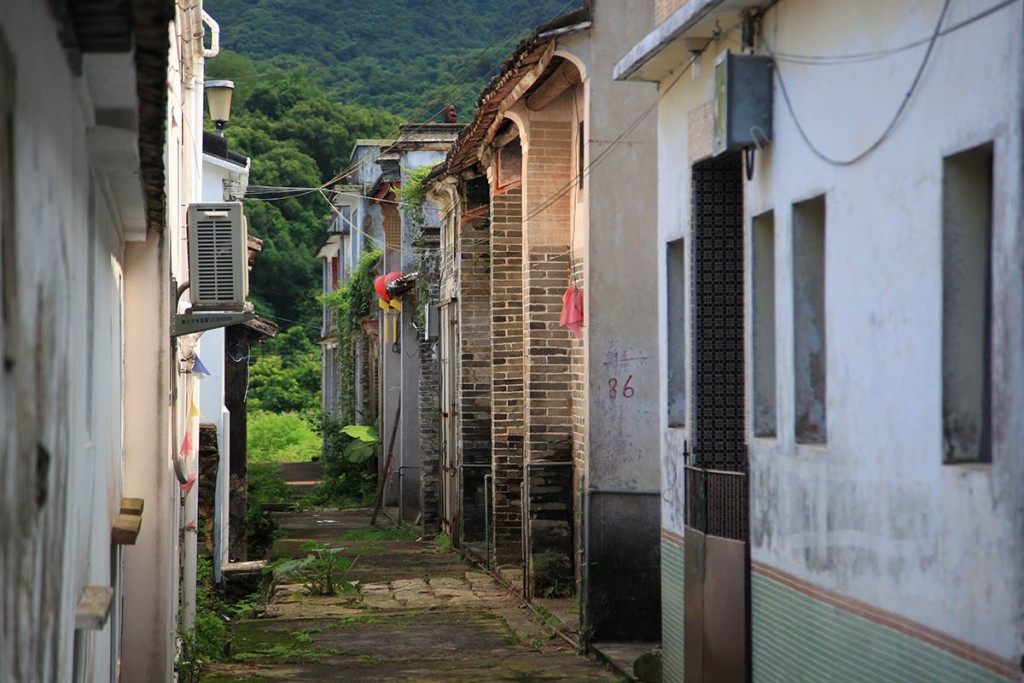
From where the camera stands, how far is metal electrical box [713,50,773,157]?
24.4 ft

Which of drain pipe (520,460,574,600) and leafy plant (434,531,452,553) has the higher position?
drain pipe (520,460,574,600)

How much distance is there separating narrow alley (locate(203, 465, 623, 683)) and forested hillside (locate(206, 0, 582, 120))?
62.7 ft

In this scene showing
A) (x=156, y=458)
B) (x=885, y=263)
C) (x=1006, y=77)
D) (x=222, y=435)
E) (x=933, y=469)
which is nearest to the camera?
(x=1006, y=77)

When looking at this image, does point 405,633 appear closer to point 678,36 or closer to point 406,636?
point 406,636

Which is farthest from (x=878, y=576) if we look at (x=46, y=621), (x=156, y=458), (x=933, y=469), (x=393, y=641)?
(x=393, y=641)

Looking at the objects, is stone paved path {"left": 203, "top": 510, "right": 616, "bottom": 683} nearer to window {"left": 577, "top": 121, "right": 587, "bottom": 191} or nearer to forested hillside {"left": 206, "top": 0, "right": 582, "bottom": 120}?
window {"left": 577, "top": 121, "right": 587, "bottom": 191}

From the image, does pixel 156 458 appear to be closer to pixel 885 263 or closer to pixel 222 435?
pixel 885 263

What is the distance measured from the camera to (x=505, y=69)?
42.4 ft

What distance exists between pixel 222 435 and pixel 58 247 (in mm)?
13626

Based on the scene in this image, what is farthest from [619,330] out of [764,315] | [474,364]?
[474,364]

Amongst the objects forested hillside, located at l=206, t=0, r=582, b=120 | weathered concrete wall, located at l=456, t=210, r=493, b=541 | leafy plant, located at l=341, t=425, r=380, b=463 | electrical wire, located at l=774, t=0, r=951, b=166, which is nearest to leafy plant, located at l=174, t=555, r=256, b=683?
weathered concrete wall, located at l=456, t=210, r=493, b=541

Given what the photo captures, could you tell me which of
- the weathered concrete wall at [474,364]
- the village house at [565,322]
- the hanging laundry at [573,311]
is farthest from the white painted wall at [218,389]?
the hanging laundry at [573,311]

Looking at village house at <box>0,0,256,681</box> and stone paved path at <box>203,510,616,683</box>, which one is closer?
village house at <box>0,0,256,681</box>

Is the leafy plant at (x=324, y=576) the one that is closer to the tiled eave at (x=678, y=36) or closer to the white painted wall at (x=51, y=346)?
the tiled eave at (x=678, y=36)
